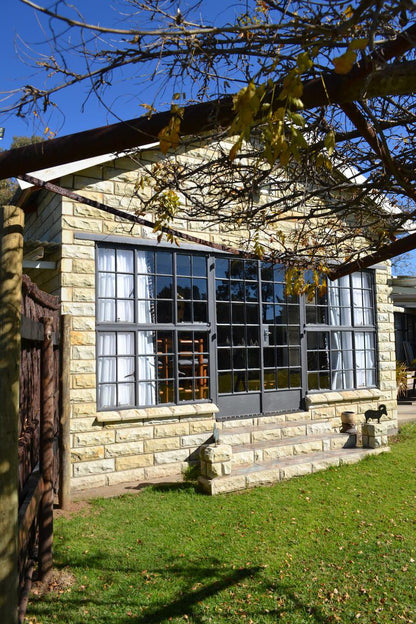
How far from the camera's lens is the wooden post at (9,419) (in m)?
2.13

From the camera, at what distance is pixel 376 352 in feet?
34.5

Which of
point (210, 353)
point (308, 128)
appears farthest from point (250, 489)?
point (308, 128)

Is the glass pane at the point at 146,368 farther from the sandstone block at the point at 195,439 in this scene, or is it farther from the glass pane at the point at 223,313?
the glass pane at the point at 223,313

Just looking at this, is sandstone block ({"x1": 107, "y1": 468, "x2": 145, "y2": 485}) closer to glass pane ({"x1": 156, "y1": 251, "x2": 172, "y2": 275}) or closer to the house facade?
the house facade

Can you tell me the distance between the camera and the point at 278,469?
Answer: 23.4ft

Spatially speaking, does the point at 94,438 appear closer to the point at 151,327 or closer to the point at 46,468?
the point at 151,327

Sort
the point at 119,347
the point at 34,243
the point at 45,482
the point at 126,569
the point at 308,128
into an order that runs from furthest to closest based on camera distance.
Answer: the point at 119,347 < the point at 34,243 < the point at 126,569 < the point at 45,482 < the point at 308,128

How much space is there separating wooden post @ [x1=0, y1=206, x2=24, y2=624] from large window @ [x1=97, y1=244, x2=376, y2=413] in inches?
190

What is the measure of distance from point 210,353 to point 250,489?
→ 2296 mm

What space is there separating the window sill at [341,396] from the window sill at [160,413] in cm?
221

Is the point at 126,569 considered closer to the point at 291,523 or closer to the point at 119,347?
the point at 291,523

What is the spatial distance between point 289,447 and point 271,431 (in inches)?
18.7

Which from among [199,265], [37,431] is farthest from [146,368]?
[37,431]

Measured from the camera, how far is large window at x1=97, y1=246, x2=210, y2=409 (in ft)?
23.6
